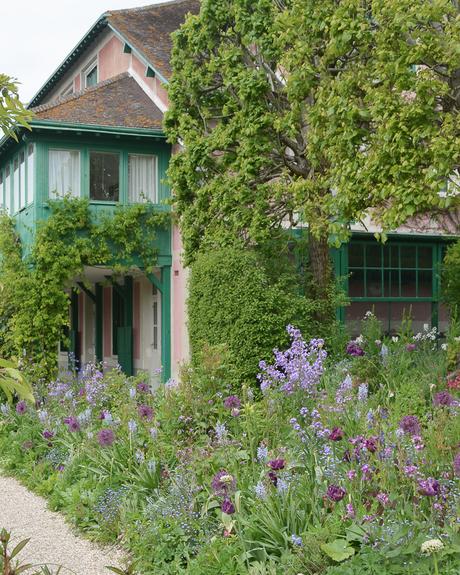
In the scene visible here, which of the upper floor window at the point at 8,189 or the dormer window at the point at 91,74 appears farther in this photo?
the dormer window at the point at 91,74

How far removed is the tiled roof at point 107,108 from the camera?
1599 cm

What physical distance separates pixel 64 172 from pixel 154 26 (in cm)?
482

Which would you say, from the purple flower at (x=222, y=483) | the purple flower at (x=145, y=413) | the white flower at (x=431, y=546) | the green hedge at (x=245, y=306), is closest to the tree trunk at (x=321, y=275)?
the green hedge at (x=245, y=306)

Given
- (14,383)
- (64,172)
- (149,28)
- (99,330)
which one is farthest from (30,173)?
(14,383)

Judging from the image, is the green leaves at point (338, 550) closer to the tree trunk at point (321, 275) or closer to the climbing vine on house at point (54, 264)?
the tree trunk at point (321, 275)

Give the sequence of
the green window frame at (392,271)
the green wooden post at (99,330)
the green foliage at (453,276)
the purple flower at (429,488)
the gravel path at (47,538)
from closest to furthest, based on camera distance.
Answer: the purple flower at (429,488) < the gravel path at (47,538) < the green foliage at (453,276) < the green window frame at (392,271) < the green wooden post at (99,330)

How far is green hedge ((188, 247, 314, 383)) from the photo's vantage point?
38.9 ft

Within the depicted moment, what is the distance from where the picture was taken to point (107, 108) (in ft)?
54.5

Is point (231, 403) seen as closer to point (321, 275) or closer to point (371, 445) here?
point (371, 445)

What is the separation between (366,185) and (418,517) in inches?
208

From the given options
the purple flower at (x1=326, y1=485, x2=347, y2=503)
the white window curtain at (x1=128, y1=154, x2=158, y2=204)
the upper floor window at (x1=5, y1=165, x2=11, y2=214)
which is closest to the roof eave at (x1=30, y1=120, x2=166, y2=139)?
the white window curtain at (x1=128, y1=154, x2=158, y2=204)

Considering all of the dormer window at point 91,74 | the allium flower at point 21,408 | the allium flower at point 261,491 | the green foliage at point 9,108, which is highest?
the dormer window at point 91,74

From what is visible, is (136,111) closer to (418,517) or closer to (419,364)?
(419,364)

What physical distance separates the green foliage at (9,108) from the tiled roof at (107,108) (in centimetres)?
1309
